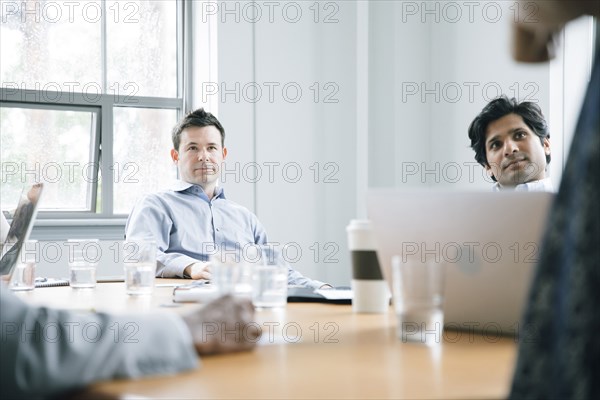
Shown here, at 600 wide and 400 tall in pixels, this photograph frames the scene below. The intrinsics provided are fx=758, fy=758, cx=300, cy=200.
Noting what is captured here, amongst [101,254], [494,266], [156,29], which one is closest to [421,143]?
[156,29]

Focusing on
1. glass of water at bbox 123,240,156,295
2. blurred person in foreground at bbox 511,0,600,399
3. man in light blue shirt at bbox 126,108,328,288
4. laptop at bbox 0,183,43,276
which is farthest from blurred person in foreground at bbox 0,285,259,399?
man in light blue shirt at bbox 126,108,328,288

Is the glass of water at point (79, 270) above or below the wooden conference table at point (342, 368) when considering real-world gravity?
above

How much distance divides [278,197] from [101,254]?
43.1 inches

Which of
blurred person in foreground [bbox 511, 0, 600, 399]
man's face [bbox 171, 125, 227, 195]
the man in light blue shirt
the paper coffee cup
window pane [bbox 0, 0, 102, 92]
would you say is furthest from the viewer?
window pane [bbox 0, 0, 102, 92]

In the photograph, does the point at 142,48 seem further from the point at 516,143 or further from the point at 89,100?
the point at 516,143

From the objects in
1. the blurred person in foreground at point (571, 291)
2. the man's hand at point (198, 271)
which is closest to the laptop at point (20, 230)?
the man's hand at point (198, 271)

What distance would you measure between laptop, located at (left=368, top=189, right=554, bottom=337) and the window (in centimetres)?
322

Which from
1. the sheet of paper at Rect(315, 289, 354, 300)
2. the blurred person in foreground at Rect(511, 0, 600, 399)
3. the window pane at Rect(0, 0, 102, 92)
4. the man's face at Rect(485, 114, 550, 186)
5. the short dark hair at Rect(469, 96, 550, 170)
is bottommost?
the sheet of paper at Rect(315, 289, 354, 300)

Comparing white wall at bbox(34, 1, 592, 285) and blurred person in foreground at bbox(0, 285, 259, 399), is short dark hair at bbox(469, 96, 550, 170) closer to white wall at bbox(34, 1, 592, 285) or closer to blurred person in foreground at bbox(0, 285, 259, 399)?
white wall at bbox(34, 1, 592, 285)

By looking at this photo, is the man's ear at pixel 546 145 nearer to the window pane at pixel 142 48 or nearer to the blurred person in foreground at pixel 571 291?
the window pane at pixel 142 48

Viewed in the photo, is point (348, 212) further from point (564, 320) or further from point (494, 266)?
point (564, 320)

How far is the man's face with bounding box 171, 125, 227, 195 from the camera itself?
3398 millimetres

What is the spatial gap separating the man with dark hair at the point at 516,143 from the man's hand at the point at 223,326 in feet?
6.92

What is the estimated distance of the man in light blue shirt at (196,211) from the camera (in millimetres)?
3188
